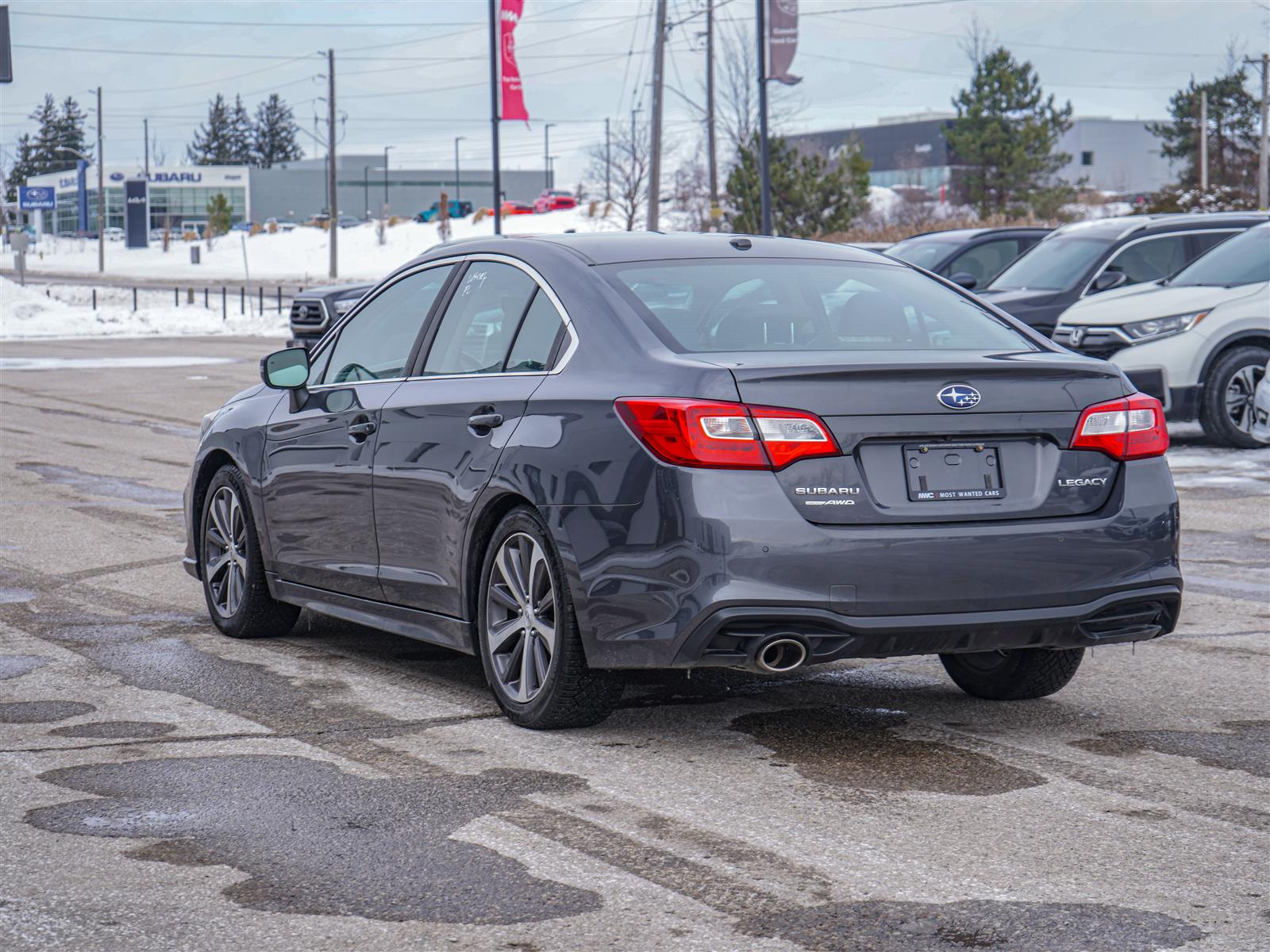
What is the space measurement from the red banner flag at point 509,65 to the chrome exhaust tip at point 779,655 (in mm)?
36979

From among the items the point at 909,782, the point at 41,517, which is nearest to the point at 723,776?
the point at 909,782

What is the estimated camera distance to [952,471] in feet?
16.7

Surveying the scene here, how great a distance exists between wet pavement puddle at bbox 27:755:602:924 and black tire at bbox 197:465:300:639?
6.72 feet

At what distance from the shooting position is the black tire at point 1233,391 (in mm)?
14359

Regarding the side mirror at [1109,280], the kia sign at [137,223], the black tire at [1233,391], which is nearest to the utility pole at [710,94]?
the side mirror at [1109,280]

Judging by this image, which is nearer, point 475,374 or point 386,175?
point 475,374

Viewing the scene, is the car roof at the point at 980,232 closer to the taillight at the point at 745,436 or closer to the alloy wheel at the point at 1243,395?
the alloy wheel at the point at 1243,395

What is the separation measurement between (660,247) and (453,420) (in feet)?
3.11

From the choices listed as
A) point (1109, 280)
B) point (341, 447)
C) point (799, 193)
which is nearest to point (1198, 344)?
point (1109, 280)

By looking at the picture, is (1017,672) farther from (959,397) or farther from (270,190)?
(270,190)

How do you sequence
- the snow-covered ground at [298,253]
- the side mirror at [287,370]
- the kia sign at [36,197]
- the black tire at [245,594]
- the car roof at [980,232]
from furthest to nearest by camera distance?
1. the kia sign at [36,197]
2. the snow-covered ground at [298,253]
3. the car roof at [980,232]
4. the black tire at [245,594]
5. the side mirror at [287,370]

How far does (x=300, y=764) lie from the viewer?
5176mm

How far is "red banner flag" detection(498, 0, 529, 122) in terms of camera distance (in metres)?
40.9

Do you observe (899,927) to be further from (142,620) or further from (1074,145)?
(1074,145)
